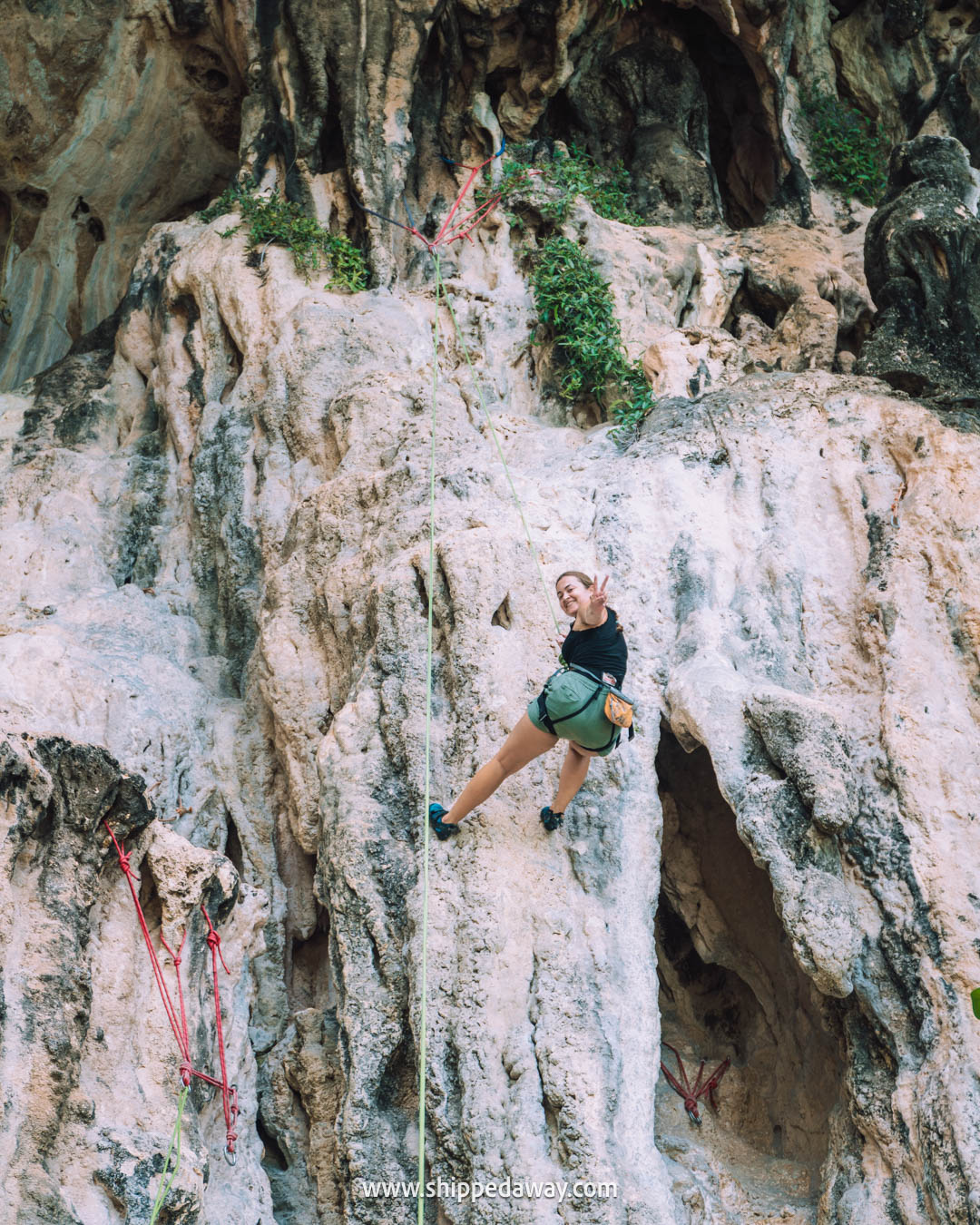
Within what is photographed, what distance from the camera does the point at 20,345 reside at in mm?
13828

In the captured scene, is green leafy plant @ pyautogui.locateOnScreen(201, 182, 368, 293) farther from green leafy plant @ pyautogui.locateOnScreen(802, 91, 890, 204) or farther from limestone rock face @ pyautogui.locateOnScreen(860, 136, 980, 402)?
green leafy plant @ pyautogui.locateOnScreen(802, 91, 890, 204)

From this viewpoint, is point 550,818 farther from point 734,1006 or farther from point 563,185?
point 563,185

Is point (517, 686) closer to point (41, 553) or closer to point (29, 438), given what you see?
point (41, 553)

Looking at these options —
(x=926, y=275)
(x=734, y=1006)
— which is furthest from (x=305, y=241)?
(x=734, y=1006)

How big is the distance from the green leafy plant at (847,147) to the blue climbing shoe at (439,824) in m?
9.57

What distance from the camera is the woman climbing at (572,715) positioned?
6.67m

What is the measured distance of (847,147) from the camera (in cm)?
1416

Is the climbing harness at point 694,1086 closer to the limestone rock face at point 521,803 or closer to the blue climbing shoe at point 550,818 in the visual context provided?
the limestone rock face at point 521,803

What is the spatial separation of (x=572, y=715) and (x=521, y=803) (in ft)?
2.57

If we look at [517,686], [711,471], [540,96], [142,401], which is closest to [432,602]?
[517,686]

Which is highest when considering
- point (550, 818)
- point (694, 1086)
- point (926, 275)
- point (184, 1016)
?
point (926, 275)

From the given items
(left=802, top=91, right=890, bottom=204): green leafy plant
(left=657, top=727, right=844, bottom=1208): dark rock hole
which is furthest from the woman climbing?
(left=802, top=91, right=890, bottom=204): green leafy plant

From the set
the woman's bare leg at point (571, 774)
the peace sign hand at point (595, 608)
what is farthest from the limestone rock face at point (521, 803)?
the peace sign hand at point (595, 608)

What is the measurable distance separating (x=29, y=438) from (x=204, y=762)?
4052 mm
